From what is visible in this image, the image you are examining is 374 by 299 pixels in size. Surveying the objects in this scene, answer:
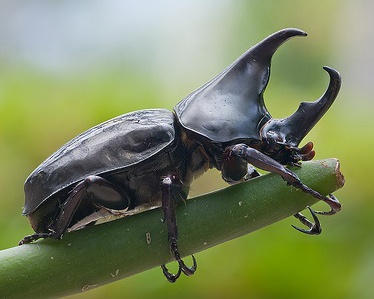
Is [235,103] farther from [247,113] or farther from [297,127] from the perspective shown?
[297,127]

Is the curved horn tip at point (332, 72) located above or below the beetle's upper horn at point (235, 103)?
above

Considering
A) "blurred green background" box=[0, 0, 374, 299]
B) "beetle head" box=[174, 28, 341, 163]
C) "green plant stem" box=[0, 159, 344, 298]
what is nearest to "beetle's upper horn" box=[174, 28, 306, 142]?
"beetle head" box=[174, 28, 341, 163]

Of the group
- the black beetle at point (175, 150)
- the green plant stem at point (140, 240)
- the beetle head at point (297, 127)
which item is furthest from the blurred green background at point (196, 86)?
the green plant stem at point (140, 240)

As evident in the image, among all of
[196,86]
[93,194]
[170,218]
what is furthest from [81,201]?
[196,86]

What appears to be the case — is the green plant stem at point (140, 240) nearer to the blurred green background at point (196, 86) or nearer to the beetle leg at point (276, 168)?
the beetle leg at point (276, 168)

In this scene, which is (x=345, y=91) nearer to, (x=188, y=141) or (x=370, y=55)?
(x=370, y=55)

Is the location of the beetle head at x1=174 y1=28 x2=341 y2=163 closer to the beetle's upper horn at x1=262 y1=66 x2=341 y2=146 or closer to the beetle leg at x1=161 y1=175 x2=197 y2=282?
the beetle's upper horn at x1=262 y1=66 x2=341 y2=146
